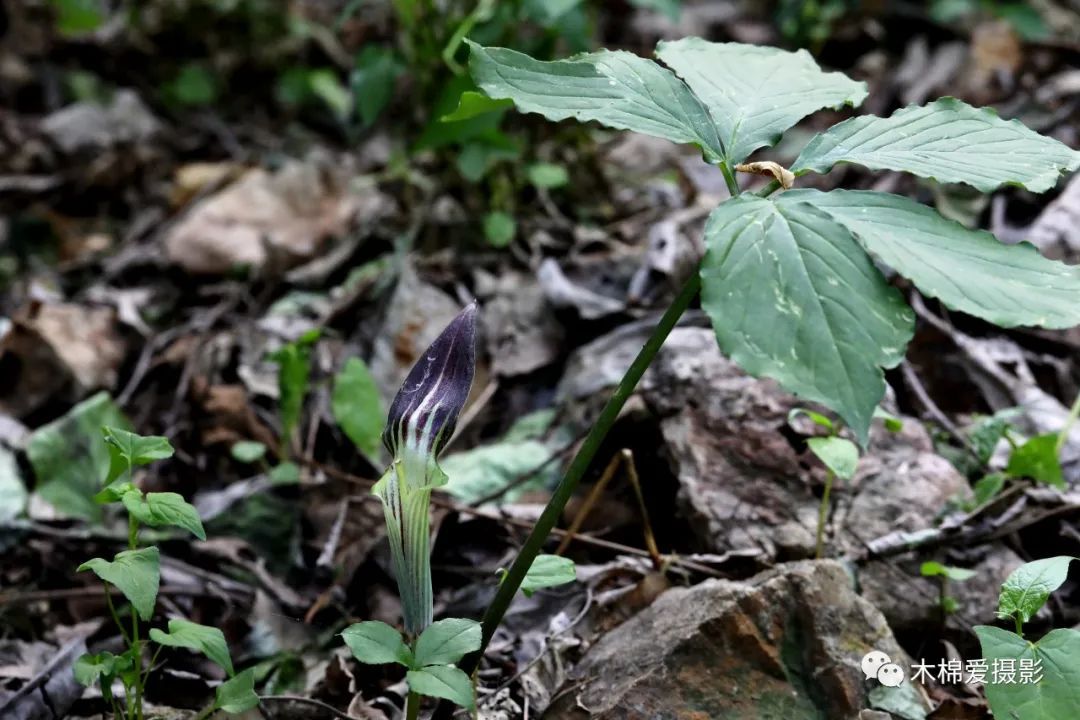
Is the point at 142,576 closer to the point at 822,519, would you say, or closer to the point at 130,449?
the point at 130,449

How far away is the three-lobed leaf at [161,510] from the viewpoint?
4.84 feet

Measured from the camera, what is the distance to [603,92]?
1453mm

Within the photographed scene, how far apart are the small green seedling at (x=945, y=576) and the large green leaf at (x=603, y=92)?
946 mm

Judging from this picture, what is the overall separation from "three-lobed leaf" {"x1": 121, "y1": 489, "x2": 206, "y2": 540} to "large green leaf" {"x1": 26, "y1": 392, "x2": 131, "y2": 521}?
1.24m

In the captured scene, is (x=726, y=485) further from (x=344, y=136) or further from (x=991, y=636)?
(x=344, y=136)

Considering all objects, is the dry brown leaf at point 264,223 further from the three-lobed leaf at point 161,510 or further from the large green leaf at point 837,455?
the large green leaf at point 837,455

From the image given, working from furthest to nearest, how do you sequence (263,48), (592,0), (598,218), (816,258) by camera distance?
(263,48), (592,0), (598,218), (816,258)

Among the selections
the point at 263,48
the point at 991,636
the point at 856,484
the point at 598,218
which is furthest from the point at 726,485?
the point at 263,48

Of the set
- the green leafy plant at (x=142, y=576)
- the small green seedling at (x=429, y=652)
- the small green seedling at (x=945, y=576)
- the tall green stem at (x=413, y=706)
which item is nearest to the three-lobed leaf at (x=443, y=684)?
the small green seedling at (x=429, y=652)

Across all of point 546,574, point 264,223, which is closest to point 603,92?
point 546,574

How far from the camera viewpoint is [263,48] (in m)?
5.42

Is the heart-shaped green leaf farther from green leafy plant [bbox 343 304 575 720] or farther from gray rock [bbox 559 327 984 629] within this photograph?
gray rock [bbox 559 327 984 629]

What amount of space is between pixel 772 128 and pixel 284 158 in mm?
3735

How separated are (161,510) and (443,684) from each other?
52 centimetres
